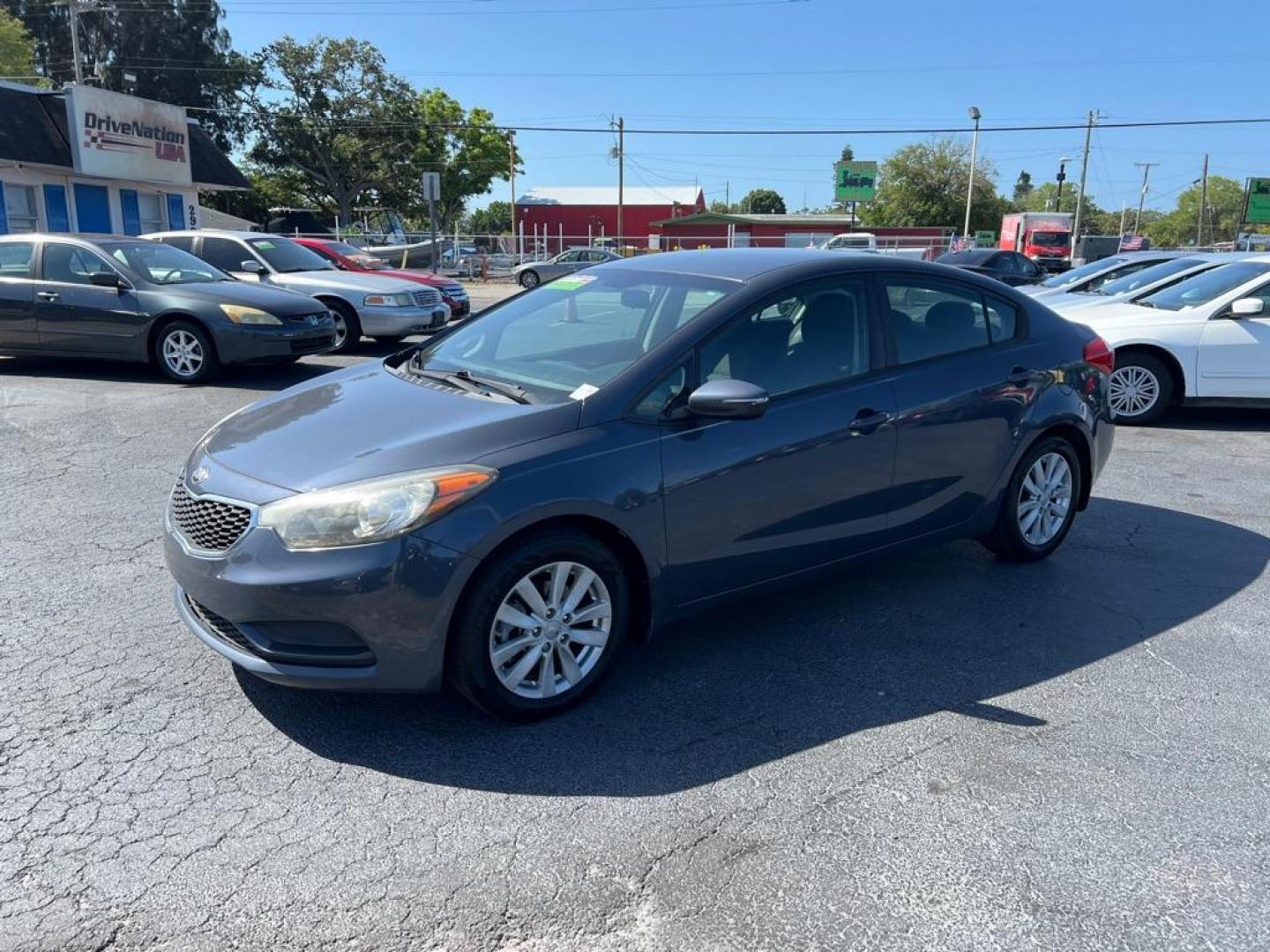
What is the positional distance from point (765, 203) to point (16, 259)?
394ft

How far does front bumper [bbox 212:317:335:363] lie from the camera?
9602 millimetres

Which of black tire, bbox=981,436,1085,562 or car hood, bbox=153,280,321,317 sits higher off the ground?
car hood, bbox=153,280,321,317

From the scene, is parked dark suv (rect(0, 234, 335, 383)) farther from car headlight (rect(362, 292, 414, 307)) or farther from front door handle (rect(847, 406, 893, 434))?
front door handle (rect(847, 406, 893, 434))

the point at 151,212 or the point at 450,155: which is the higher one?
the point at 450,155

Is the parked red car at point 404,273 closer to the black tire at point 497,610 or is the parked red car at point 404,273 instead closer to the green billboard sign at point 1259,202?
the black tire at point 497,610

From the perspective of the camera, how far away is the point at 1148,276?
1073 cm

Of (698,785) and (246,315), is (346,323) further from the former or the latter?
(698,785)

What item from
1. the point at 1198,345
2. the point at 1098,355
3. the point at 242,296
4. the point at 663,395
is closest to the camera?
the point at 663,395

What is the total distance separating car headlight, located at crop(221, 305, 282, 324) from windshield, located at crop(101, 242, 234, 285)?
806 mm

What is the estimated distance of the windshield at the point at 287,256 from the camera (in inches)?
496

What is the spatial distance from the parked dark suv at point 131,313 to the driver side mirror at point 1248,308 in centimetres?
894

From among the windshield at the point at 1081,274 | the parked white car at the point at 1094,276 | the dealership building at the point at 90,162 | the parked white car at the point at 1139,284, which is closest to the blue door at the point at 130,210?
the dealership building at the point at 90,162

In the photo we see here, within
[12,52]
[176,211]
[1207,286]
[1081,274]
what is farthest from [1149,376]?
[12,52]

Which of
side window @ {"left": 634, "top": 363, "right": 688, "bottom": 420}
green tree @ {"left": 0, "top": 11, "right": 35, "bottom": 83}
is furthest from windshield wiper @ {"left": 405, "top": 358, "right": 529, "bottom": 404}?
green tree @ {"left": 0, "top": 11, "right": 35, "bottom": 83}
